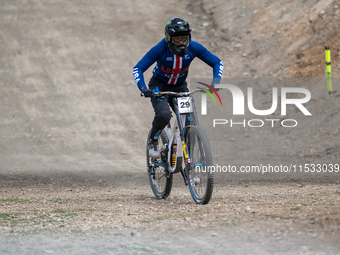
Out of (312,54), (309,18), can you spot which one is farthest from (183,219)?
(309,18)

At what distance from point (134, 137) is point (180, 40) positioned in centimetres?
916

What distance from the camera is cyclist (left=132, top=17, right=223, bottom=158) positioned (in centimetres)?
621

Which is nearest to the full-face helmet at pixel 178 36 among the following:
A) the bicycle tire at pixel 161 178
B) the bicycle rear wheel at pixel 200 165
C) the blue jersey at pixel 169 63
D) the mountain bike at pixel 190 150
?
the blue jersey at pixel 169 63

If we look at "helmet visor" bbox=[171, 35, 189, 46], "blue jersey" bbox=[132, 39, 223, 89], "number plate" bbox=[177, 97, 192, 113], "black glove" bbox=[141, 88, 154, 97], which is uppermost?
"helmet visor" bbox=[171, 35, 189, 46]

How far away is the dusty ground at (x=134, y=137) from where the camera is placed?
4.70 metres

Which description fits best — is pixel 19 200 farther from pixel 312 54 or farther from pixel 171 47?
pixel 312 54

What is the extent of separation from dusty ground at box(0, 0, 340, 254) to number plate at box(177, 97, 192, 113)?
4.70 ft

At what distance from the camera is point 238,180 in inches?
417

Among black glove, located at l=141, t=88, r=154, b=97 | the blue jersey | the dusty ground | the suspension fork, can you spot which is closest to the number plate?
the suspension fork

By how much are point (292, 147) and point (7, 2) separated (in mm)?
17014

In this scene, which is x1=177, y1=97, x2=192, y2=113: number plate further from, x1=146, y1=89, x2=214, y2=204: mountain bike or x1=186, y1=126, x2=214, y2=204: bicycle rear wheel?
x1=186, y1=126, x2=214, y2=204: bicycle rear wheel

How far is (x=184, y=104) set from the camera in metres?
6.33

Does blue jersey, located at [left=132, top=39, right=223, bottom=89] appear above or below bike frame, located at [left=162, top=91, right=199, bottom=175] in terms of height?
above

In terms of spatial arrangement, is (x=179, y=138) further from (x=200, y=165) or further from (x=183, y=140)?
(x=200, y=165)
